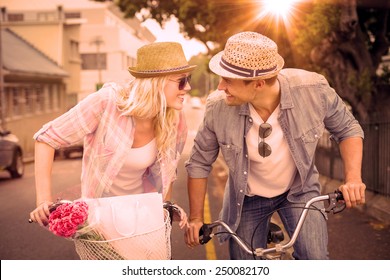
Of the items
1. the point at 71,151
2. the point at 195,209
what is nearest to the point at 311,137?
the point at 195,209

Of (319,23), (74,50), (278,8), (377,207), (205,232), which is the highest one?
(205,232)

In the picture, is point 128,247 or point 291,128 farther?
point 291,128

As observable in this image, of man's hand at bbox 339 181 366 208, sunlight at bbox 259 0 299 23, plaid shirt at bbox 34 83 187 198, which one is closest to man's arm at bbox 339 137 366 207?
man's hand at bbox 339 181 366 208

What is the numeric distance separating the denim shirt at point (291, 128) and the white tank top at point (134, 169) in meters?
0.27

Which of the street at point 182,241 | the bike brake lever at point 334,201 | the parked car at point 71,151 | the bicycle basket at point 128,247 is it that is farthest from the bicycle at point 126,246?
the parked car at point 71,151

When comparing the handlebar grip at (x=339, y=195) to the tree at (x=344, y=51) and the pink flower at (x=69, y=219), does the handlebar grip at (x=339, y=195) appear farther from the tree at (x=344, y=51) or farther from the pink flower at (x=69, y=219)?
the tree at (x=344, y=51)

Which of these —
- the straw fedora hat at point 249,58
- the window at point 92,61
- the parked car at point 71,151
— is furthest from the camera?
the window at point 92,61

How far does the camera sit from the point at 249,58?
9.70 ft

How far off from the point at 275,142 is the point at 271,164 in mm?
129

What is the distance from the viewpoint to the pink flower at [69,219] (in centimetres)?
249

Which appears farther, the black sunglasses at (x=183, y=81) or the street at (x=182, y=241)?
the street at (x=182, y=241)

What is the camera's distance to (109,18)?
153ft

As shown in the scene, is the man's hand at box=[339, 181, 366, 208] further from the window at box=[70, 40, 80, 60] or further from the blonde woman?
the window at box=[70, 40, 80, 60]

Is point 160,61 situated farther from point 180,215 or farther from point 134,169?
point 180,215
